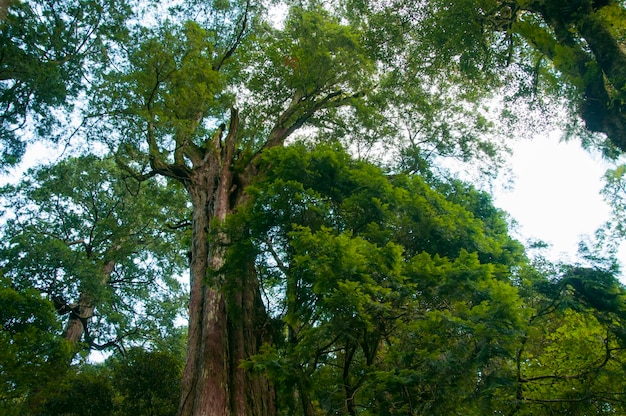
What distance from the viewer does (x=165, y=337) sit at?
14438 mm

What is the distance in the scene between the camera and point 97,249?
46.8 ft

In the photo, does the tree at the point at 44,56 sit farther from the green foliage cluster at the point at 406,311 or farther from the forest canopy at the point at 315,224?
the green foliage cluster at the point at 406,311

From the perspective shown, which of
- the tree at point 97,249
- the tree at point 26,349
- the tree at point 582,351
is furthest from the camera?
the tree at point 97,249

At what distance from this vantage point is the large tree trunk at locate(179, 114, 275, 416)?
5973mm

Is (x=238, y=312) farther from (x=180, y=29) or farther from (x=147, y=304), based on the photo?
(x=147, y=304)

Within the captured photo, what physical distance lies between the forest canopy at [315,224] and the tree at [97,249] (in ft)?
0.25

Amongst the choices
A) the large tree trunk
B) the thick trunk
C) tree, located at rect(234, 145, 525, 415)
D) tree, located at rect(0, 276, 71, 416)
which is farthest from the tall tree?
the thick trunk

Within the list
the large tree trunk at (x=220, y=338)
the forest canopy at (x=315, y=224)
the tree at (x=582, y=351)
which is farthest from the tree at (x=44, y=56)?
the tree at (x=582, y=351)

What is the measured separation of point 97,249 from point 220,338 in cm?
944

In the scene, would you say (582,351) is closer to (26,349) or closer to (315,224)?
(315,224)

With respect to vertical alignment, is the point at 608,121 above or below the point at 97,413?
above

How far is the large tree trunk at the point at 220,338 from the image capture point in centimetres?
597

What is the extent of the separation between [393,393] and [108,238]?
1208cm

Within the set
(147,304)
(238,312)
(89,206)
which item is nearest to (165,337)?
(147,304)
